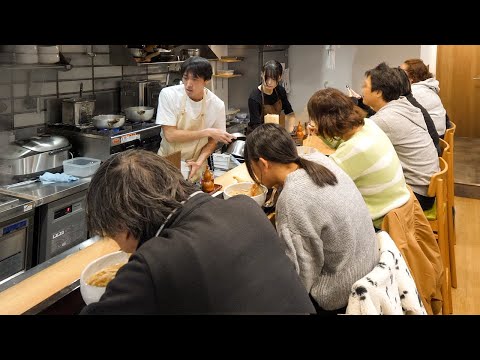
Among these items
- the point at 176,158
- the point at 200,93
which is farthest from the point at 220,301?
the point at 200,93

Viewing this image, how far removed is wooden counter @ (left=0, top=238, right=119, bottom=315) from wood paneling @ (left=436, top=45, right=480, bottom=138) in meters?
6.30

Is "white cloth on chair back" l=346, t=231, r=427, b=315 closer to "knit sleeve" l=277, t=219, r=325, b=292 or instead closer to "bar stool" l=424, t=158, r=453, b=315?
"knit sleeve" l=277, t=219, r=325, b=292

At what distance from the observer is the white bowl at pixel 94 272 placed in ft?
3.74

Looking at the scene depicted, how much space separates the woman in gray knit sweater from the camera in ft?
4.90

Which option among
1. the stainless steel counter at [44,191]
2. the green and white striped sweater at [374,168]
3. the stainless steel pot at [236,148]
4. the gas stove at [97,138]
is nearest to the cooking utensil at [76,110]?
the gas stove at [97,138]

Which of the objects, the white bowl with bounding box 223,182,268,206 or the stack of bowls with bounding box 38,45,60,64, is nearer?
the white bowl with bounding box 223,182,268,206

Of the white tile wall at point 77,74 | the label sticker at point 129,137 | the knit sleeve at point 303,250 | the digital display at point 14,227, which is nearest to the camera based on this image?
the knit sleeve at point 303,250

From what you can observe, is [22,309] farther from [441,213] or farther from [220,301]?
[441,213]

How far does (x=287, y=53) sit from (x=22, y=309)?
5589 millimetres

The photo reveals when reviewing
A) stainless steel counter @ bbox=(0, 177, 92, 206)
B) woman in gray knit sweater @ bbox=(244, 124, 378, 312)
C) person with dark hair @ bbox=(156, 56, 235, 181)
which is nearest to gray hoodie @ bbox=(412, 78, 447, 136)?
person with dark hair @ bbox=(156, 56, 235, 181)

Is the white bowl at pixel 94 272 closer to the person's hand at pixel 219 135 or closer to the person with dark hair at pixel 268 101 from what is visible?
the person's hand at pixel 219 135

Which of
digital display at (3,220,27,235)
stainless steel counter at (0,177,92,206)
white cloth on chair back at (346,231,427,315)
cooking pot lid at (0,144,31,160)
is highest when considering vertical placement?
cooking pot lid at (0,144,31,160)

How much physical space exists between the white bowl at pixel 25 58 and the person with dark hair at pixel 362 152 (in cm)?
212

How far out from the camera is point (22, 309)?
1283mm
